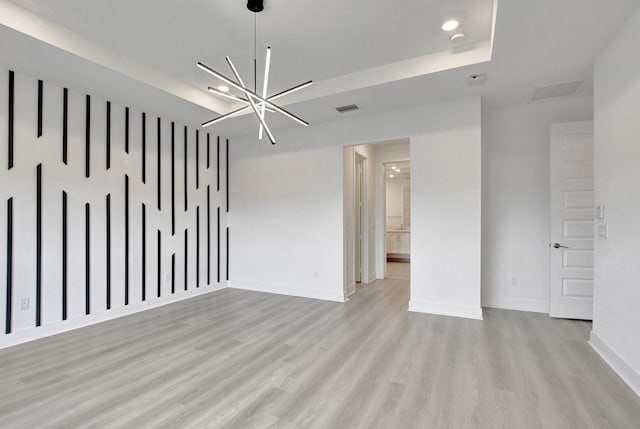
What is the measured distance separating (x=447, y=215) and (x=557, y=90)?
197cm

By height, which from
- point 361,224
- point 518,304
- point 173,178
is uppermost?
point 173,178

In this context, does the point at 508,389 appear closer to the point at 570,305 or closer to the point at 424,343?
the point at 424,343

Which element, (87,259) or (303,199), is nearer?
(87,259)

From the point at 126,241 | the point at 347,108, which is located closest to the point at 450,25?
the point at 347,108

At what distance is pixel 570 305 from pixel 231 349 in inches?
161

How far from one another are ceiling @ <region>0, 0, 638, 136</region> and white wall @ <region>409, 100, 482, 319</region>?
1.66 feet

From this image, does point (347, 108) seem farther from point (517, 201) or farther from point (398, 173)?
point (398, 173)

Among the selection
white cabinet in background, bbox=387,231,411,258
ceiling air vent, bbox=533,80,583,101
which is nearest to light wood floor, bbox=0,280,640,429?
ceiling air vent, bbox=533,80,583,101

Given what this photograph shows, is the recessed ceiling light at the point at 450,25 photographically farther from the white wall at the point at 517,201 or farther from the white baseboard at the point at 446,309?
the white baseboard at the point at 446,309

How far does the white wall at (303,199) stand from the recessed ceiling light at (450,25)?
136 cm

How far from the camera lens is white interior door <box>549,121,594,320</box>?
388cm

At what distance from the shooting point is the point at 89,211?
392 cm

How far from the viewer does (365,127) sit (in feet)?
15.8

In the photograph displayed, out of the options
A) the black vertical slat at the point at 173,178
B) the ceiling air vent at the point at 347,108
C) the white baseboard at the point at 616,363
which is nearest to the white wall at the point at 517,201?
the white baseboard at the point at 616,363
